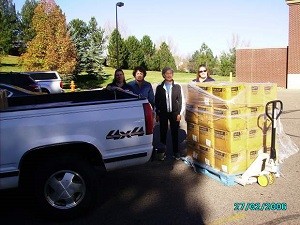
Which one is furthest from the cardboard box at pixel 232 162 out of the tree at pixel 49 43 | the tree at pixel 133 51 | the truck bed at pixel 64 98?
the tree at pixel 133 51

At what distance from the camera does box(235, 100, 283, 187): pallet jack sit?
5.46 m

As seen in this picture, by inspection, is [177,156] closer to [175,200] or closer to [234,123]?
[234,123]

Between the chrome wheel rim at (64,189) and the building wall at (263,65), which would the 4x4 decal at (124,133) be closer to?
the chrome wheel rim at (64,189)

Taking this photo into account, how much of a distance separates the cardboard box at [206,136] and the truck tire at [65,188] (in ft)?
7.26

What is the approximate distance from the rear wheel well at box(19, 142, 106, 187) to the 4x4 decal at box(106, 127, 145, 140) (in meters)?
0.25

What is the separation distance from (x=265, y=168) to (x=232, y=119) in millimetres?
920

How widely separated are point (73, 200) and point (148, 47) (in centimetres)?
6183

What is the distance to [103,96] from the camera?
6.03m

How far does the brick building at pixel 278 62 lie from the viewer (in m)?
26.9

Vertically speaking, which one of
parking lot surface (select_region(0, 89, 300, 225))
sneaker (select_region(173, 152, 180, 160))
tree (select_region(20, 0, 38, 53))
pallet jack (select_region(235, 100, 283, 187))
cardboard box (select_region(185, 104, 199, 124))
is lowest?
parking lot surface (select_region(0, 89, 300, 225))

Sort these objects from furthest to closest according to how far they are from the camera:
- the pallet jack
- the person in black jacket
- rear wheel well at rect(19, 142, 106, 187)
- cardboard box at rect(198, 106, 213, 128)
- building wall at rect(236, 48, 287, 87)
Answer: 1. building wall at rect(236, 48, 287, 87)
2. the person in black jacket
3. cardboard box at rect(198, 106, 213, 128)
4. the pallet jack
5. rear wheel well at rect(19, 142, 106, 187)

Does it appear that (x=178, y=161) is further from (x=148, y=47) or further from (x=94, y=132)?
(x=148, y=47)

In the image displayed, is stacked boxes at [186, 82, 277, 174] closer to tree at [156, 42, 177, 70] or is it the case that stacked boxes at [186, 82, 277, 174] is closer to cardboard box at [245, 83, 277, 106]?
cardboard box at [245, 83, 277, 106]

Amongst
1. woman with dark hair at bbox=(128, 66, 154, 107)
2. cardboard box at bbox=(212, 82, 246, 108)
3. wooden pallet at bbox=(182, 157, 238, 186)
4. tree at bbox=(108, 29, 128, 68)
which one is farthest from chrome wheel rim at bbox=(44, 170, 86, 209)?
tree at bbox=(108, 29, 128, 68)
